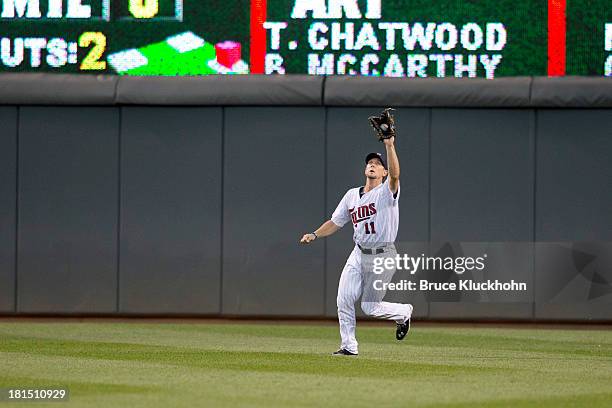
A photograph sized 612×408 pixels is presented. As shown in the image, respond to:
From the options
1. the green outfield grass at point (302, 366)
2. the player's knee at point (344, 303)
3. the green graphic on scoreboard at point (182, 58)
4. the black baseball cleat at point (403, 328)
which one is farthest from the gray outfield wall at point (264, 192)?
the player's knee at point (344, 303)

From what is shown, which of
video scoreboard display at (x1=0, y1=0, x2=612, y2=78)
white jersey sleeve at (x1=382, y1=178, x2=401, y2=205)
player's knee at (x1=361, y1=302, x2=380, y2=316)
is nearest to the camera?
white jersey sleeve at (x1=382, y1=178, x2=401, y2=205)

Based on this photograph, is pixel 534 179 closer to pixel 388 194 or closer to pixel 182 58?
pixel 182 58

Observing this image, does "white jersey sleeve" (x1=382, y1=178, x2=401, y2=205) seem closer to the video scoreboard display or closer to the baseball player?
the baseball player

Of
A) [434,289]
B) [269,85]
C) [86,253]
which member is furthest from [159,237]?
[434,289]

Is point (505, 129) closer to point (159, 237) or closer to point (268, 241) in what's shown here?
point (268, 241)

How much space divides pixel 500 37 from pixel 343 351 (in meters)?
6.24

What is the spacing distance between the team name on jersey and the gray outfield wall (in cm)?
504

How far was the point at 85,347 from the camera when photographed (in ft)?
42.4

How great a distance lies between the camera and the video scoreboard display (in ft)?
54.2

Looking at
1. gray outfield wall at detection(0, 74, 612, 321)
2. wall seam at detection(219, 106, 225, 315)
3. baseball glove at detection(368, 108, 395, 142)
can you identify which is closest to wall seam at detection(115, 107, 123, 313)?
gray outfield wall at detection(0, 74, 612, 321)

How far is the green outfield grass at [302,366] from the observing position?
877 centimetres

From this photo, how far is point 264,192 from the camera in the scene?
56.3ft

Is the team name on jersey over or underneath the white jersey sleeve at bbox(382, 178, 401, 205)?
underneath

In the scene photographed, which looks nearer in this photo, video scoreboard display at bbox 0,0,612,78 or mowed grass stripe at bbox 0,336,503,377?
mowed grass stripe at bbox 0,336,503,377
